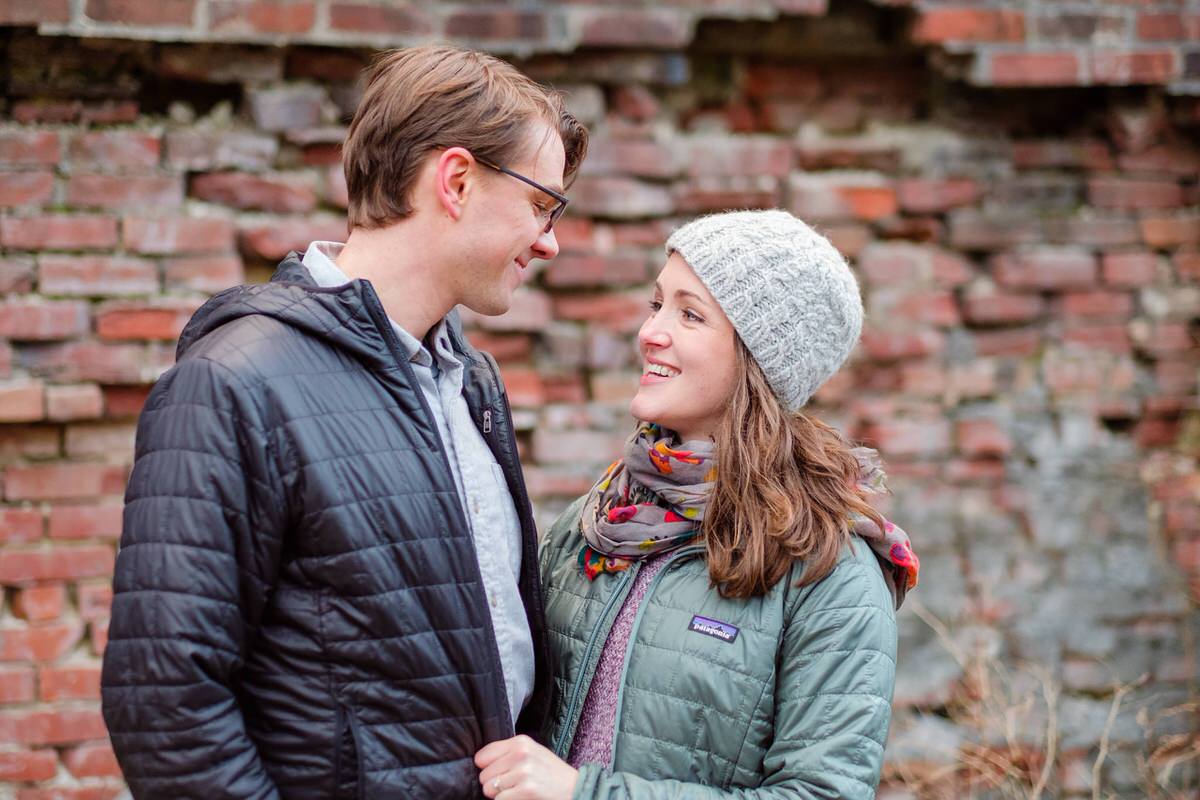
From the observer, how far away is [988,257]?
11.8 feet

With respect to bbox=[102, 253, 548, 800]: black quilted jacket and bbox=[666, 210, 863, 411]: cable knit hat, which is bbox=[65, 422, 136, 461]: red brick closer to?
bbox=[102, 253, 548, 800]: black quilted jacket

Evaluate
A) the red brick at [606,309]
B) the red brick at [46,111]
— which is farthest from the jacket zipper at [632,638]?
the red brick at [46,111]

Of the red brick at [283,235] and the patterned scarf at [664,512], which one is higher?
the red brick at [283,235]

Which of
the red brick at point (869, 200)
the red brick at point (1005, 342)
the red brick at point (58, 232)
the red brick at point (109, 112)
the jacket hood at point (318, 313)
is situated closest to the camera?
the jacket hood at point (318, 313)

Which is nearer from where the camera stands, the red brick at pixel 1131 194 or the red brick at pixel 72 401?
the red brick at pixel 72 401

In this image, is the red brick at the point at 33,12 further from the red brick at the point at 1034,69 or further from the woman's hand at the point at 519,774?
the red brick at the point at 1034,69

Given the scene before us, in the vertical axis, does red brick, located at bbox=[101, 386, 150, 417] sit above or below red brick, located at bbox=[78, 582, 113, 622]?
above

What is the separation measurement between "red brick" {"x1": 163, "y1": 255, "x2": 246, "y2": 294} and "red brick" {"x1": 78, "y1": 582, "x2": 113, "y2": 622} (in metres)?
0.79

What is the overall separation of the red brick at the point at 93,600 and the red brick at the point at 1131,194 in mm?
3126

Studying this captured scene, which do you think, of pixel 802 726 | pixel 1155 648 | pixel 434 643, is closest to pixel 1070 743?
pixel 1155 648

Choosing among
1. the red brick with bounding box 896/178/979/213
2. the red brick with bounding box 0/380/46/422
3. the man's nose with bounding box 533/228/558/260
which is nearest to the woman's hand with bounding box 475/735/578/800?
the man's nose with bounding box 533/228/558/260

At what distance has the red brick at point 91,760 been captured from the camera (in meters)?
2.88

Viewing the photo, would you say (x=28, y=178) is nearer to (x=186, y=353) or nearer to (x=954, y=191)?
(x=186, y=353)

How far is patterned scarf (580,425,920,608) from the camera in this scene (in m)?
1.98
